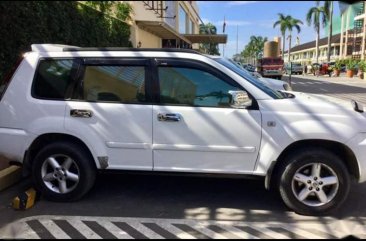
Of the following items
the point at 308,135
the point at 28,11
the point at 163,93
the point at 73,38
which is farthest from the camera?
the point at 73,38

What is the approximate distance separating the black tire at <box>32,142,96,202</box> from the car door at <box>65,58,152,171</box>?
0.71 feet

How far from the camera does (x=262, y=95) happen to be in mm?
5203

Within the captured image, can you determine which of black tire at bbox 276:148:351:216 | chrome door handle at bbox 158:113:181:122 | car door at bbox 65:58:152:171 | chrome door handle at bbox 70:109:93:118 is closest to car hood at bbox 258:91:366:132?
black tire at bbox 276:148:351:216

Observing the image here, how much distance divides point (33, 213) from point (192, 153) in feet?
6.45

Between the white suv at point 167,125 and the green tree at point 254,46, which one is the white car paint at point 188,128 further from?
the green tree at point 254,46

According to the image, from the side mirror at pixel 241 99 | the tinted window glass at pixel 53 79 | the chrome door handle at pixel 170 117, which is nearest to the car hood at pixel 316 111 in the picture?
the side mirror at pixel 241 99

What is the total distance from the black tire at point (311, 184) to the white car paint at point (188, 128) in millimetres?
170

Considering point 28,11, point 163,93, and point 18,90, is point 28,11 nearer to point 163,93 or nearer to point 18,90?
point 18,90

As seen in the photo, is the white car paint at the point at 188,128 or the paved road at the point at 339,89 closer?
the white car paint at the point at 188,128

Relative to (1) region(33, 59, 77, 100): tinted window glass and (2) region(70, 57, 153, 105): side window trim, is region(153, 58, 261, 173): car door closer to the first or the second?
(2) region(70, 57, 153, 105): side window trim

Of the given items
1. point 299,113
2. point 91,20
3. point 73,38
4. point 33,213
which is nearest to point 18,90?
point 33,213

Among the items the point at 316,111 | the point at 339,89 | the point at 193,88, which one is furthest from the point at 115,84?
the point at 339,89

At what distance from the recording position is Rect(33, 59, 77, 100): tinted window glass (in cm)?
557

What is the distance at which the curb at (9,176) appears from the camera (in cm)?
620
